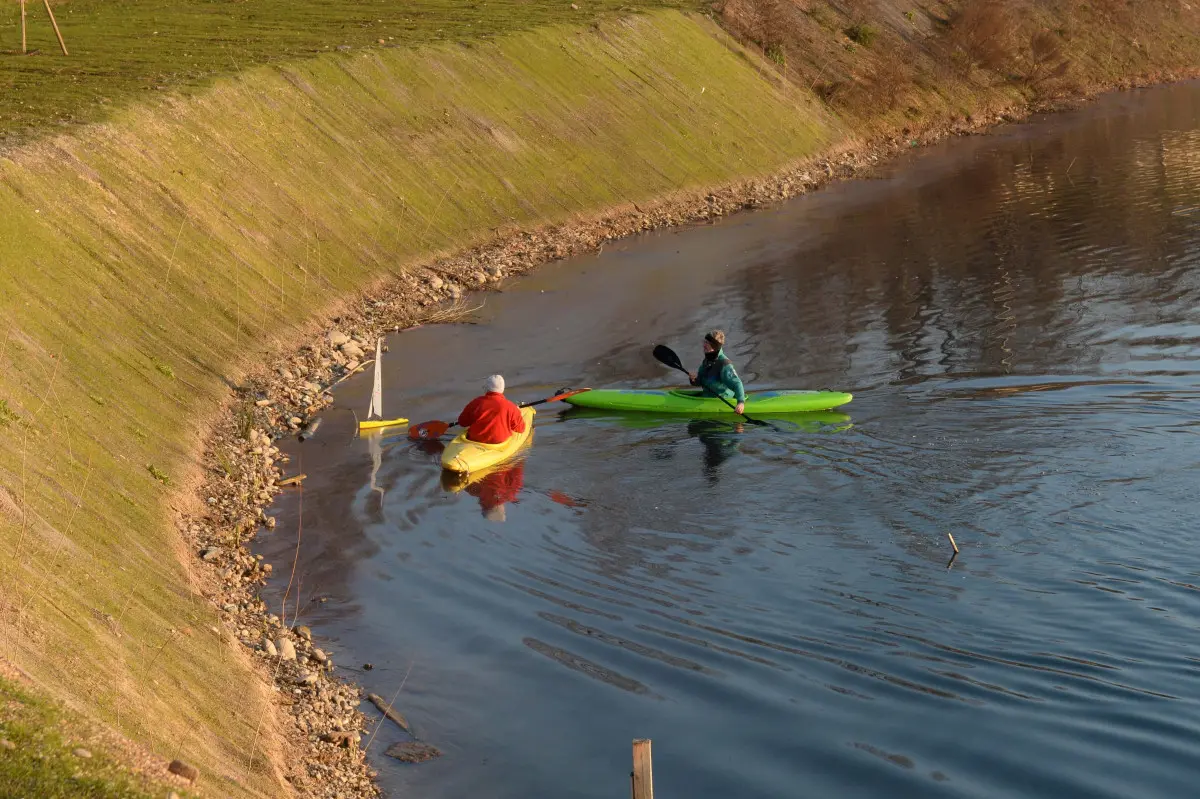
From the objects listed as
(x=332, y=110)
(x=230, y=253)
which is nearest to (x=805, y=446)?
(x=230, y=253)

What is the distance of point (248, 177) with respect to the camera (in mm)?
27266

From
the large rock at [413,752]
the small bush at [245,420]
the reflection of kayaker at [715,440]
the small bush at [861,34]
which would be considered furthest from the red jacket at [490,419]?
the small bush at [861,34]

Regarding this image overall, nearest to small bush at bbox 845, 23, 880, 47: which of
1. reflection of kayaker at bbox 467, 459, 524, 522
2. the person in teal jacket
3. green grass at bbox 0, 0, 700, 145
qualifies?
green grass at bbox 0, 0, 700, 145

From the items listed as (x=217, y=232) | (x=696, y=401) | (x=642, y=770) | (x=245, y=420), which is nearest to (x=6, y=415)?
(x=245, y=420)

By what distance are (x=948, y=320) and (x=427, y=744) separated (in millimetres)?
16755

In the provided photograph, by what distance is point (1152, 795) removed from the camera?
10.1 meters

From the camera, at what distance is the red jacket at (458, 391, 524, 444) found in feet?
62.2

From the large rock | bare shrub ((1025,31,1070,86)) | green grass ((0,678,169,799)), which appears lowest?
bare shrub ((1025,31,1070,86))

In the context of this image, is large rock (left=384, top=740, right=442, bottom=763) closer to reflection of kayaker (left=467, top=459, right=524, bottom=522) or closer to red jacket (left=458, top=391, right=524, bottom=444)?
reflection of kayaker (left=467, top=459, right=524, bottom=522)

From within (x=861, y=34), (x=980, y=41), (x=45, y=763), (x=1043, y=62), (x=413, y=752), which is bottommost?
(x=1043, y=62)

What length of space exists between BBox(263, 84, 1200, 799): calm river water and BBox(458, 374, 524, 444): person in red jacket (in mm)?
824

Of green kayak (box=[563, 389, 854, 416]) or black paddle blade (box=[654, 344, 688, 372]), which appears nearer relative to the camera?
green kayak (box=[563, 389, 854, 416])

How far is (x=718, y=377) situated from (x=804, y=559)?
658 centimetres

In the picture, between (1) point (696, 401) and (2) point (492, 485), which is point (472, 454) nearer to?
(2) point (492, 485)
